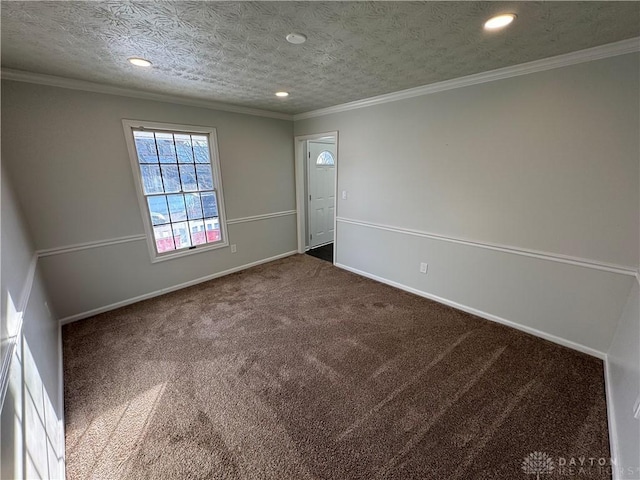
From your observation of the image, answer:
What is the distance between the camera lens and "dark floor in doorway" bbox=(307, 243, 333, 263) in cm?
460

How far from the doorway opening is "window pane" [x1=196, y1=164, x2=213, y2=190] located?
1460mm

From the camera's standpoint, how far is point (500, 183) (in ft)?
7.83

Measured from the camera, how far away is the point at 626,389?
1.50 metres

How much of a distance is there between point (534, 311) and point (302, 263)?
118 inches

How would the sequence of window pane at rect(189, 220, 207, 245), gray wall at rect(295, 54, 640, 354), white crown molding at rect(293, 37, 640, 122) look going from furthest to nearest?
window pane at rect(189, 220, 207, 245) < gray wall at rect(295, 54, 640, 354) < white crown molding at rect(293, 37, 640, 122)

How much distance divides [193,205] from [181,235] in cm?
43

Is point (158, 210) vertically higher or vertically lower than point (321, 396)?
higher

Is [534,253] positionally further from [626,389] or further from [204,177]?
[204,177]

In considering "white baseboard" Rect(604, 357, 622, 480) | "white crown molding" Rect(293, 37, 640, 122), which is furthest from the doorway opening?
"white baseboard" Rect(604, 357, 622, 480)

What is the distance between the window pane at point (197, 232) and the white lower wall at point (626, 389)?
4052 millimetres

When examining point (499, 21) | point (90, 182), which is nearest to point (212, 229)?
point (90, 182)

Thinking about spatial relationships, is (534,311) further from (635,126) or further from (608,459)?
(635,126)

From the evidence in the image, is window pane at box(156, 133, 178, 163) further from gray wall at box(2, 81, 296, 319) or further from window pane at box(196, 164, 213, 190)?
window pane at box(196, 164, 213, 190)

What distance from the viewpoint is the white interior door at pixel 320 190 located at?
4641 millimetres
